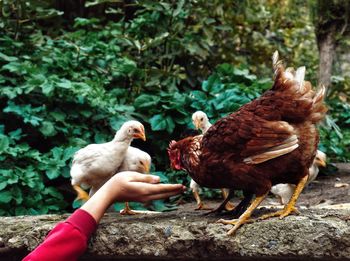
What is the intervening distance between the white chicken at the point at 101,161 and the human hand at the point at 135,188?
100cm

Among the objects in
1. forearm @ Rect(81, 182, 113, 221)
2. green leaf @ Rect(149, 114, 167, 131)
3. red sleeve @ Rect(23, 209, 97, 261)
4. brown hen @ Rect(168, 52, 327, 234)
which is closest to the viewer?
red sleeve @ Rect(23, 209, 97, 261)

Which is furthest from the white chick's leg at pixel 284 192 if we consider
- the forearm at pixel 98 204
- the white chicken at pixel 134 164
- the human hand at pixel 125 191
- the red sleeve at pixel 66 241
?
the red sleeve at pixel 66 241

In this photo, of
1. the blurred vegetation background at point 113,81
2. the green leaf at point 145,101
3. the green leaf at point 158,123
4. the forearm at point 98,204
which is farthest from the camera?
the green leaf at point 145,101

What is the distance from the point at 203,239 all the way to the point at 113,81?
148 inches

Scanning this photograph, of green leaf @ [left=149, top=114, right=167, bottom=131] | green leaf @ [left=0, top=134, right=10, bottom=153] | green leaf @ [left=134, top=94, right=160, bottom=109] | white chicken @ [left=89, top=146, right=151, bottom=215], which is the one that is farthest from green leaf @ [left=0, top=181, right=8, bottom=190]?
green leaf @ [left=134, top=94, right=160, bottom=109]

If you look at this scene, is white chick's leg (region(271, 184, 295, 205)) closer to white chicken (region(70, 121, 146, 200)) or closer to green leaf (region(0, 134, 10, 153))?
white chicken (region(70, 121, 146, 200))

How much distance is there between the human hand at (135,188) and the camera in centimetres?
204

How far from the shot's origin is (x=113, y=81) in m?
5.61

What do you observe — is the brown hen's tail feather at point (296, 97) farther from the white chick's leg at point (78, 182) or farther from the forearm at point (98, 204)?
the white chick's leg at point (78, 182)

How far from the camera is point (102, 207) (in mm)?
1993

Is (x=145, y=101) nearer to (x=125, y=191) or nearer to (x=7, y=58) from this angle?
(x=7, y=58)

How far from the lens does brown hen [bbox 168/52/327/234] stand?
207 centimetres

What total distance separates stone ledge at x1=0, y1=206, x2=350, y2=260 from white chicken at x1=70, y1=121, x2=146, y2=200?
0.84 meters

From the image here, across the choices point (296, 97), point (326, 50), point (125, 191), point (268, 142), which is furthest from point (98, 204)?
point (326, 50)
